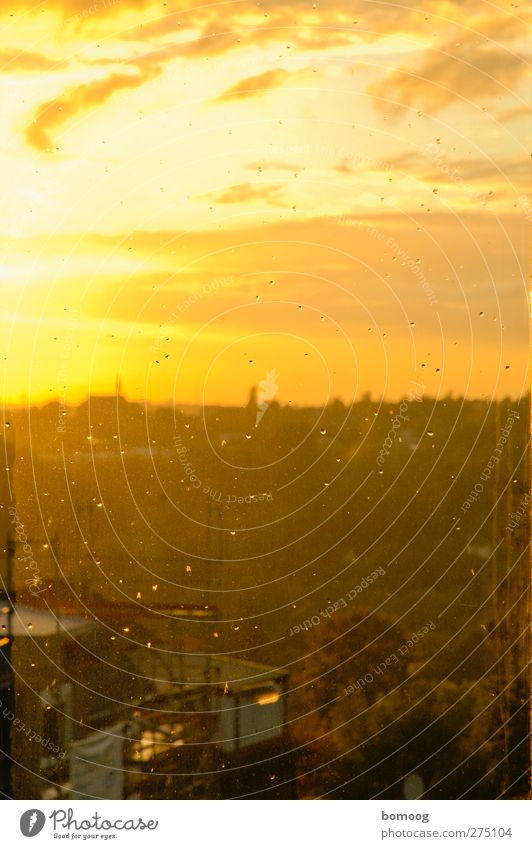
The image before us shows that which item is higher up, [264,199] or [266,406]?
[264,199]

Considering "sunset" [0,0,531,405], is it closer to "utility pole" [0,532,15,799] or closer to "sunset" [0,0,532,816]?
"sunset" [0,0,532,816]

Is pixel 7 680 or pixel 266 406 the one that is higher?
pixel 266 406

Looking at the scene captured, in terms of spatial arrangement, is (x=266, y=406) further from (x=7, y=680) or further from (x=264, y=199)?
(x=7, y=680)

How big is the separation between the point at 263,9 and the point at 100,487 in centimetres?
57

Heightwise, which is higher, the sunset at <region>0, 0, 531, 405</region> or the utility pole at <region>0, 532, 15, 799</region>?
the sunset at <region>0, 0, 531, 405</region>

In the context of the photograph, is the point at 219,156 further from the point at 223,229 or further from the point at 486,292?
the point at 486,292

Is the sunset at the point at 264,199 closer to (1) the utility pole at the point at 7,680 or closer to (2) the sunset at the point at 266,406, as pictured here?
(2) the sunset at the point at 266,406

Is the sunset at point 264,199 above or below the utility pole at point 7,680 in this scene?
above

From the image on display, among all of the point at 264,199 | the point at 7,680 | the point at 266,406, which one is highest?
the point at 264,199

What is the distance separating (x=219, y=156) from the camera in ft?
2.79

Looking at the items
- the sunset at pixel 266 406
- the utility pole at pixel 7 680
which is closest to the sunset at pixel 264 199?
the sunset at pixel 266 406

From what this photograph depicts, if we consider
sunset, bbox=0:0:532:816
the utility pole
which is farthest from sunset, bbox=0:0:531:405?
the utility pole

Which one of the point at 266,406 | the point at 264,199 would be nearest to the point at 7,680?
the point at 266,406
